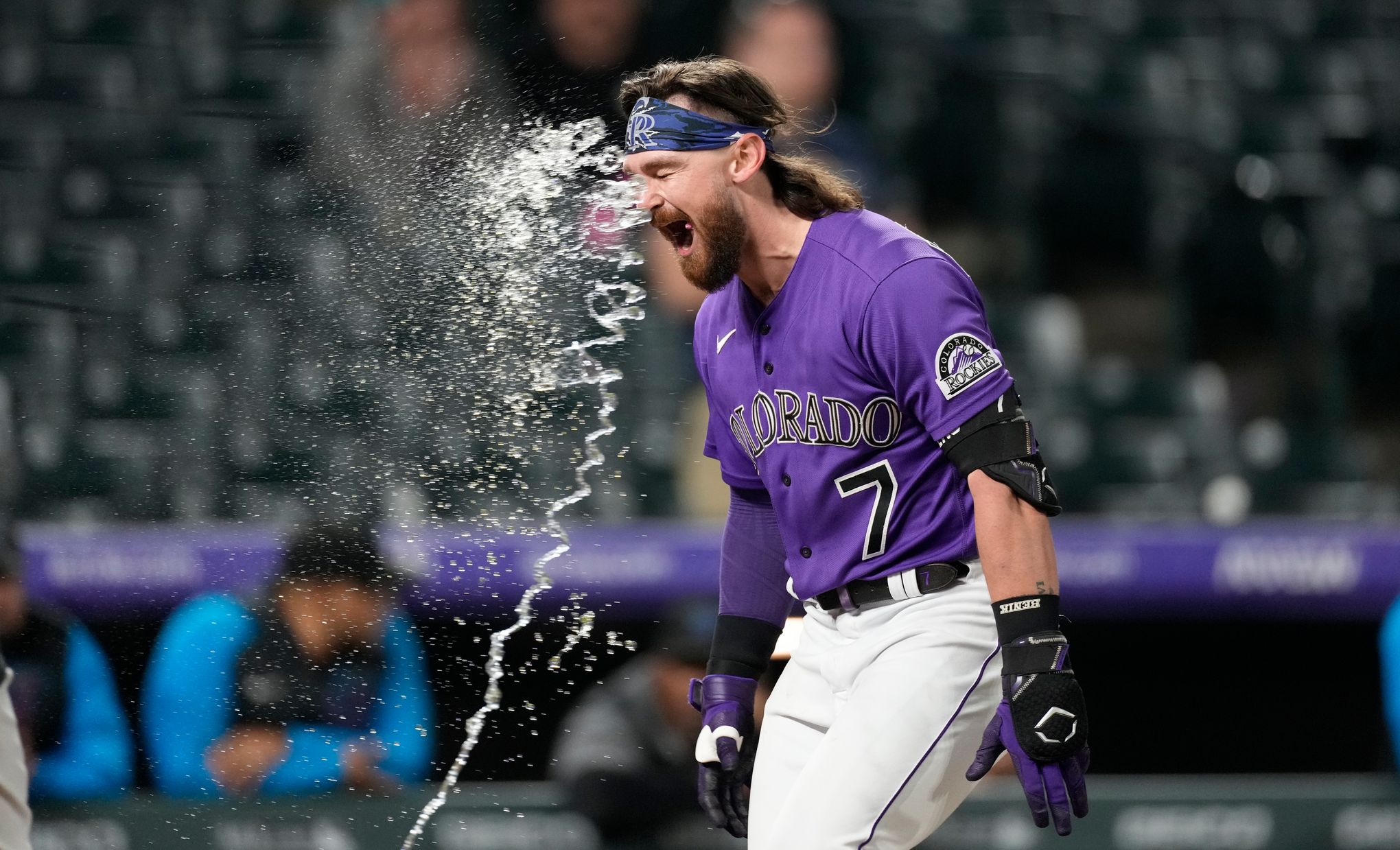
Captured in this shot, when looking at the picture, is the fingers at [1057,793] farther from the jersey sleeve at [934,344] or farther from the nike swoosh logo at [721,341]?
the nike swoosh logo at [721,341]

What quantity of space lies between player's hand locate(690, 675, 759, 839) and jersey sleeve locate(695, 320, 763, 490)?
0.39 m

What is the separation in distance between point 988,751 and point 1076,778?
145 millimetres

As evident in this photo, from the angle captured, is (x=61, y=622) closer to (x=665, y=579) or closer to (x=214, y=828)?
(x=214, y=828)

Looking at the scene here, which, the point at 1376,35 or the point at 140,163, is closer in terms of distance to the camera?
the point at 140,163

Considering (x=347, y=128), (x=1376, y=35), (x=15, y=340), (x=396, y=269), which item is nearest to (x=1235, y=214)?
(x=1376, y=35)

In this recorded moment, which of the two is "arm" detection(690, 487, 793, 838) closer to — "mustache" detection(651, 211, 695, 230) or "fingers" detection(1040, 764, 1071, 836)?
"mustache" detection(651, 211, 695, 230)

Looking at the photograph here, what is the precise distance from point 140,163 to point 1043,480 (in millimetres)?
5625

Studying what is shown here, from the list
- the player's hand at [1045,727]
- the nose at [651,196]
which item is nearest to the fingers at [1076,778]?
the player's hand at [1045,727]

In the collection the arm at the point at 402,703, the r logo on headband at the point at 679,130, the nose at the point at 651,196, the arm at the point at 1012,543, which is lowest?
the arm at the point at 402,703

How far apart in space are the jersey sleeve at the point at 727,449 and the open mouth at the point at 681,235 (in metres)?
0.27

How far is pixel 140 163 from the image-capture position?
7234 millimetres

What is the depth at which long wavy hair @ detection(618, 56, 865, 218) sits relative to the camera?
3.05m

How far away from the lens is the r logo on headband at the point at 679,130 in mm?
3002

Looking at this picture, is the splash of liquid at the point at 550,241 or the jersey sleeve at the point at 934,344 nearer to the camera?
the jersey sleeve at the point at 934,344
